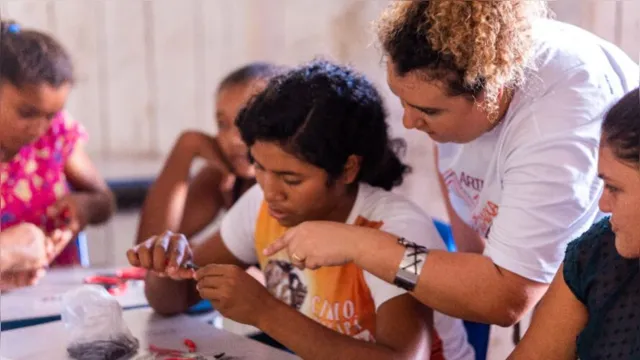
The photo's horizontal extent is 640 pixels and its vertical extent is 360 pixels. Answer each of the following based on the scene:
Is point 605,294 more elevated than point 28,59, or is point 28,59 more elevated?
point 28,59

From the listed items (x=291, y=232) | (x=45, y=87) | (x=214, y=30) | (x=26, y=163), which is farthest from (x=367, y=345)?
(x=214, y=30)

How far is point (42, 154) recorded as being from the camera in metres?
1.79

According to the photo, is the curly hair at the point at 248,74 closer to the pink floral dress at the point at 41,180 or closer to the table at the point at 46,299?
the pink floral dress at the point at 41,180

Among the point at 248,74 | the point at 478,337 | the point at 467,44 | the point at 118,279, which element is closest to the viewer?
the point at 467,44

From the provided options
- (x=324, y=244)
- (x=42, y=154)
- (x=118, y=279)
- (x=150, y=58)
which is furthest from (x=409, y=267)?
(x=150, y=58)

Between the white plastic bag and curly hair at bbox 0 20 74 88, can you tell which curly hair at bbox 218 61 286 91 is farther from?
the white plastic bag

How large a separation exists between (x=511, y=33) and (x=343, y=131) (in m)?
0.31

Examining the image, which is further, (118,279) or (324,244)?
(118,279)

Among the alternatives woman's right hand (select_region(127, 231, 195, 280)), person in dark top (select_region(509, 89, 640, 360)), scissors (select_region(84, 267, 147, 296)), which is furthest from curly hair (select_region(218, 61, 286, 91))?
person in dark top (select_region(509, 89, 640, 360))

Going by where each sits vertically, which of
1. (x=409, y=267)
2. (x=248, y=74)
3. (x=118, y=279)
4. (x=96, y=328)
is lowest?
(x=118, y=279)

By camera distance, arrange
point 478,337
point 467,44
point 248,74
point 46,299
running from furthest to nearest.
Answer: point 248,74 < point 46,299 < point 478,337 < point 467,44

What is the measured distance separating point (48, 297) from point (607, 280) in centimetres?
99

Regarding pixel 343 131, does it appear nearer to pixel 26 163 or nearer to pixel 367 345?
pixel 367 345

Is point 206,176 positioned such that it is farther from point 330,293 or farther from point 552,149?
point 552,149
